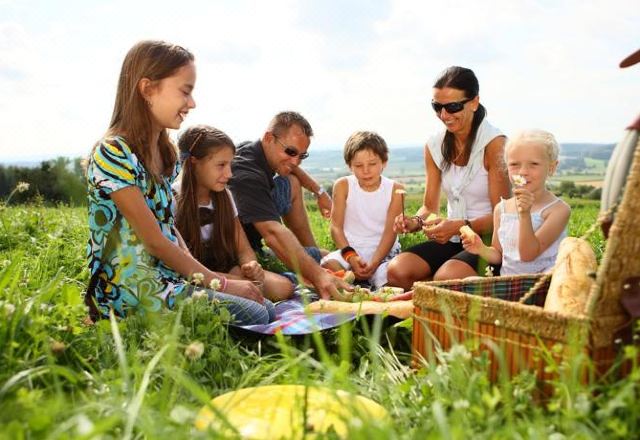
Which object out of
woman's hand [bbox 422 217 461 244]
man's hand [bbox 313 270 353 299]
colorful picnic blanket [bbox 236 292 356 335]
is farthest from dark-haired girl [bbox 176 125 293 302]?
woman's hand [bbox 422 217 461 244]

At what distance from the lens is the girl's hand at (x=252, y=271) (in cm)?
473

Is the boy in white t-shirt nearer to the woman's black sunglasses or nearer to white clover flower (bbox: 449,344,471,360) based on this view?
the woman's black sunglasses

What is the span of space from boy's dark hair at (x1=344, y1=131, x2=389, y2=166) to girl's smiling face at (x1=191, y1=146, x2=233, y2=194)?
1.45m

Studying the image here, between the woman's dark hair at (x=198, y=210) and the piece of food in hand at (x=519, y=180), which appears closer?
the piece of food in hand at (x=519, y=180)

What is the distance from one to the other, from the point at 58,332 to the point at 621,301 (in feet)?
7.24

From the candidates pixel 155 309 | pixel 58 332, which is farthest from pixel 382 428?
pixel 155 309

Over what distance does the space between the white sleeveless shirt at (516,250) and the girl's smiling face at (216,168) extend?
74.0 inches

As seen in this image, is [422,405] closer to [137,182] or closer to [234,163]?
[137,182]

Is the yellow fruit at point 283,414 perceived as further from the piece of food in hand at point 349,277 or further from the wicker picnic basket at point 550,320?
the piece of food in hand at point 349,277

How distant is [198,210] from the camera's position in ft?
16.3

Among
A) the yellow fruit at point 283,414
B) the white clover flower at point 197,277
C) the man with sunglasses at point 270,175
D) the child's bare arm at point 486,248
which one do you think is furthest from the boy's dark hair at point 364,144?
the yellow fruit at point 283,414

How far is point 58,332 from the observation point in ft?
9.88

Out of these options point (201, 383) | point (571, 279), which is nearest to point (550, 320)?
point (571, 279)

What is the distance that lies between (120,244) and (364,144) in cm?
276
